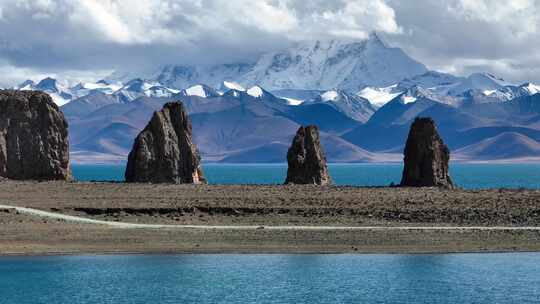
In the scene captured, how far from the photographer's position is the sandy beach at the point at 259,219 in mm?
67062

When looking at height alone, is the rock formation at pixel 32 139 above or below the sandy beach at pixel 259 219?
above

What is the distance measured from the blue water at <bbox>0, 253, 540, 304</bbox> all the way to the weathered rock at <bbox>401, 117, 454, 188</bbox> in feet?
104

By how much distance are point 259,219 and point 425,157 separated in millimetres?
25060

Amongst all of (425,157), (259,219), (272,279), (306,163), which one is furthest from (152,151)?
(272,279)

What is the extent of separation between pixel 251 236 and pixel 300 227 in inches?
190

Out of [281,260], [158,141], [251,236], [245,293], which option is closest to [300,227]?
[251,236]

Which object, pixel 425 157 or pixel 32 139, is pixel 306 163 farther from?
pixel 32 139

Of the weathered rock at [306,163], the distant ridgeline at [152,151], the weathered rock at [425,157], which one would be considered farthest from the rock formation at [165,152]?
the weathered rock at [425,157]

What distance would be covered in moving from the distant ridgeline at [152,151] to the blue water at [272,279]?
3319cm

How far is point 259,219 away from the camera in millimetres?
76250

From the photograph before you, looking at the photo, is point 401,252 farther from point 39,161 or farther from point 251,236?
point 39,161

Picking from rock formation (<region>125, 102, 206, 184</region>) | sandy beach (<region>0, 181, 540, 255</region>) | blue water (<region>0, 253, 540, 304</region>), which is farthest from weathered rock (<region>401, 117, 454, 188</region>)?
blue water (<region>0, 253, 540, 304</region>)

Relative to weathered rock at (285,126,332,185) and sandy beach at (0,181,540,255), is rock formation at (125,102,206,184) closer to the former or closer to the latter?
sandy beach at (0,181,540,255)

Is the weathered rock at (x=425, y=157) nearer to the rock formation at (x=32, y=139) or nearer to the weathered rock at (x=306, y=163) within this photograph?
the weathered rock at (x=306, y=163)
